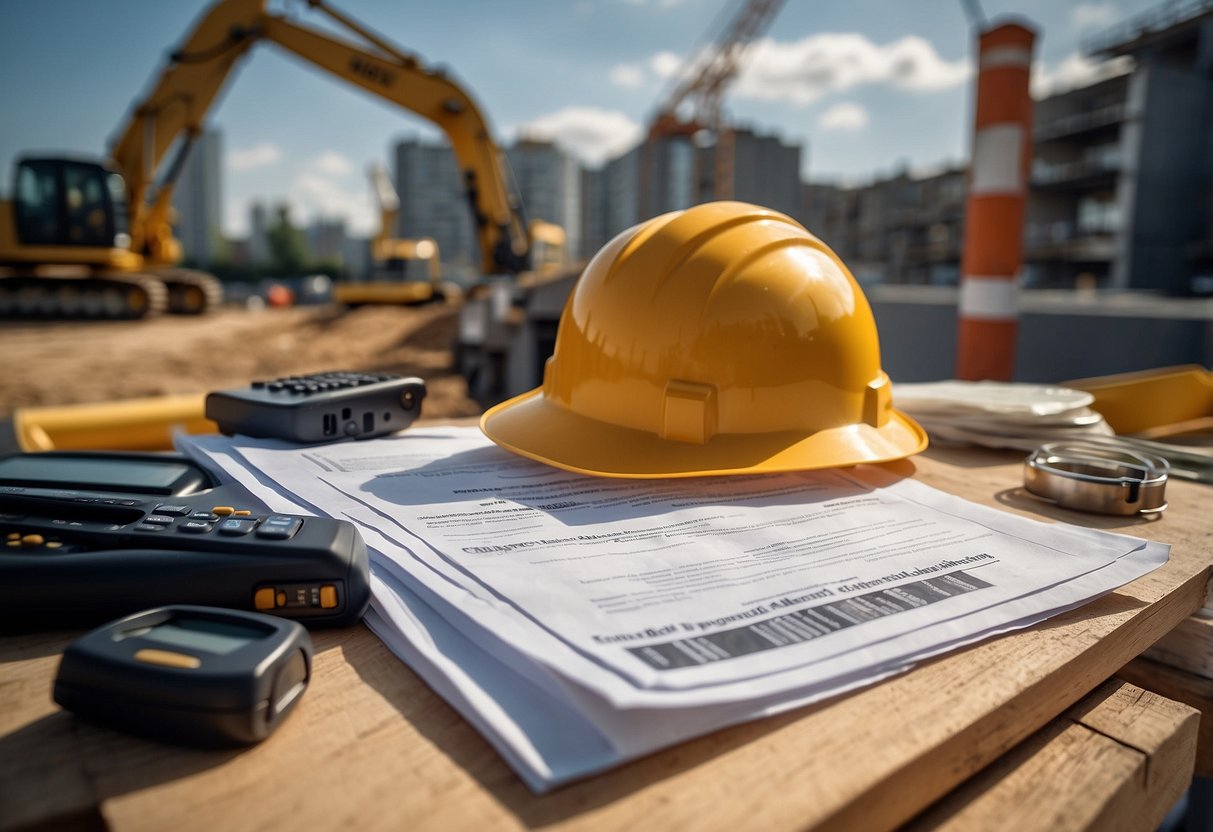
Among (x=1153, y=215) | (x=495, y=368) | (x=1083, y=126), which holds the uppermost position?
(x=1083, y=126)

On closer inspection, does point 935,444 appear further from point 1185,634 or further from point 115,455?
point 115,455

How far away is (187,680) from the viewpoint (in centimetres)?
45

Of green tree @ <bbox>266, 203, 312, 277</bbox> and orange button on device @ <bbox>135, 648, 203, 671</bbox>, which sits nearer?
orange button on device @ <bbox>135, 648, 203, 671</bbox>

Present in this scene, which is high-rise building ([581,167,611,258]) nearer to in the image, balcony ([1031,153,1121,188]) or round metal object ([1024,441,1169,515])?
balcony ([1031,153,1121,188])

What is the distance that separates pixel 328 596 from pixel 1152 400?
1.83 m

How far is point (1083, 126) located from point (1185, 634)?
3092 cm

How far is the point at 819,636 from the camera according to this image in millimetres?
585

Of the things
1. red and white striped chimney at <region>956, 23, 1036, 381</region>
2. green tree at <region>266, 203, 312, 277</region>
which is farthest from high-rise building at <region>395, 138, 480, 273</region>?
red and white striped chimney at <region>956, 23, 1036, 381</region>

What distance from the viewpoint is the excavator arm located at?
392 inches

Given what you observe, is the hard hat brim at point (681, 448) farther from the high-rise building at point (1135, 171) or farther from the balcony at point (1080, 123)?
the balcony at point (1080, 123)

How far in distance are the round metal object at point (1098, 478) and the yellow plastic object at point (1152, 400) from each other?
1.60 ft

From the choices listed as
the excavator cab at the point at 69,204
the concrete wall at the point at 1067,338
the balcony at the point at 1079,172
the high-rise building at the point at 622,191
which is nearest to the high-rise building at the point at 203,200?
the high-rise building at the point at 622,191

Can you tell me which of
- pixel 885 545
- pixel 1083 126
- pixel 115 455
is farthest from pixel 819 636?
pixel 1083 126

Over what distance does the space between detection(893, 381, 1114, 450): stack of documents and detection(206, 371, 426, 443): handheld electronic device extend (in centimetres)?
104
